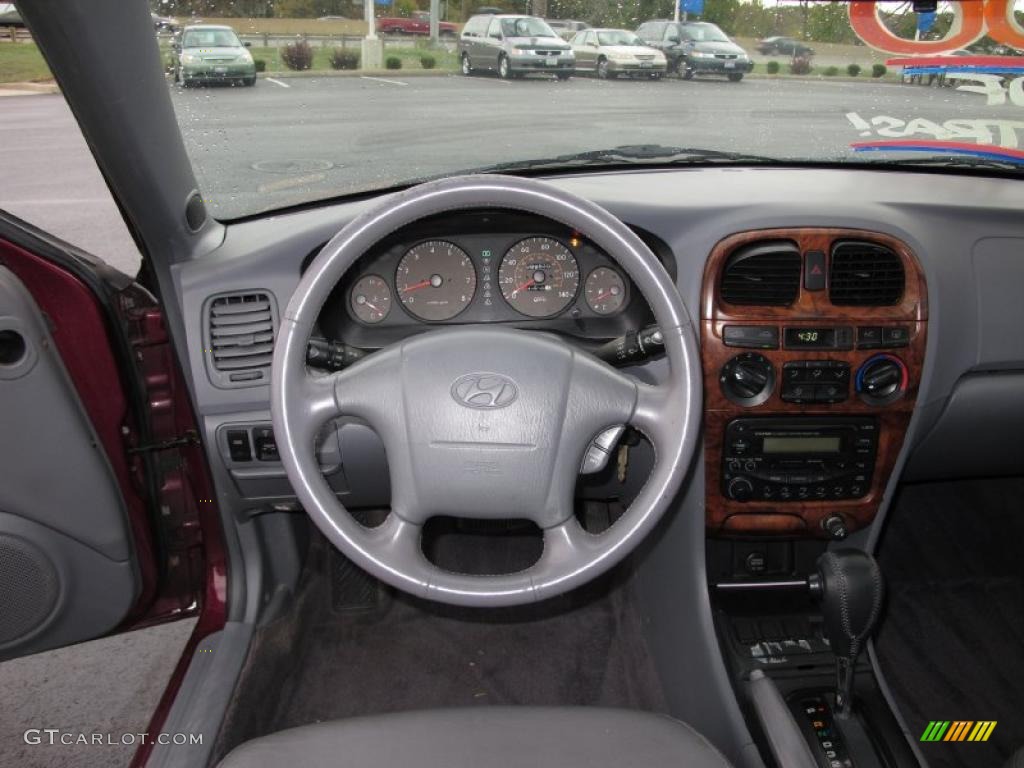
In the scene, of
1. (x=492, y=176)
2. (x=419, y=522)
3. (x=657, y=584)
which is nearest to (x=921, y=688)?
(x=657, y=584)

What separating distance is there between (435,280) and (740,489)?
0.93 meters

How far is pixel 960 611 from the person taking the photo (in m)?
3.00

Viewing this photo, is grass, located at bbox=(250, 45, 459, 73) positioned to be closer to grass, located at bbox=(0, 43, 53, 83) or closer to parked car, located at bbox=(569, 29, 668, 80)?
parked car, located at bbox=(569, 29, 668, 80)

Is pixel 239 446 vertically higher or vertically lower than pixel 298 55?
lower

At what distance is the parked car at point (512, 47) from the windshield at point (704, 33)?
0.98 feet

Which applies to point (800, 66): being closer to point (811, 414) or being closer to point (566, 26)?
point (566, 26)

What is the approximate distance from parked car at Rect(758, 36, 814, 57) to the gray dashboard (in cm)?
32

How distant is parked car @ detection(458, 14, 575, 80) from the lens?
7.23ft

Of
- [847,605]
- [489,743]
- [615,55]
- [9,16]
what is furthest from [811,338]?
[9,16]

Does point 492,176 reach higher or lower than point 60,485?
higher

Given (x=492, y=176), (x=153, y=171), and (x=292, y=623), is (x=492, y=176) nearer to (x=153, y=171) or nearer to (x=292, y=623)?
(x=153, y=171)

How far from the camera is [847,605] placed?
6.57ft

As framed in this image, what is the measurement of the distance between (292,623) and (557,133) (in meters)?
1.65

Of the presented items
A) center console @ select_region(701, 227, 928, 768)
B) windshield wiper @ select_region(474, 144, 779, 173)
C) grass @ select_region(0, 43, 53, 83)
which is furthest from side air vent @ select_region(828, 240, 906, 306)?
grass @ select_region(0, 43, 53, 83)
